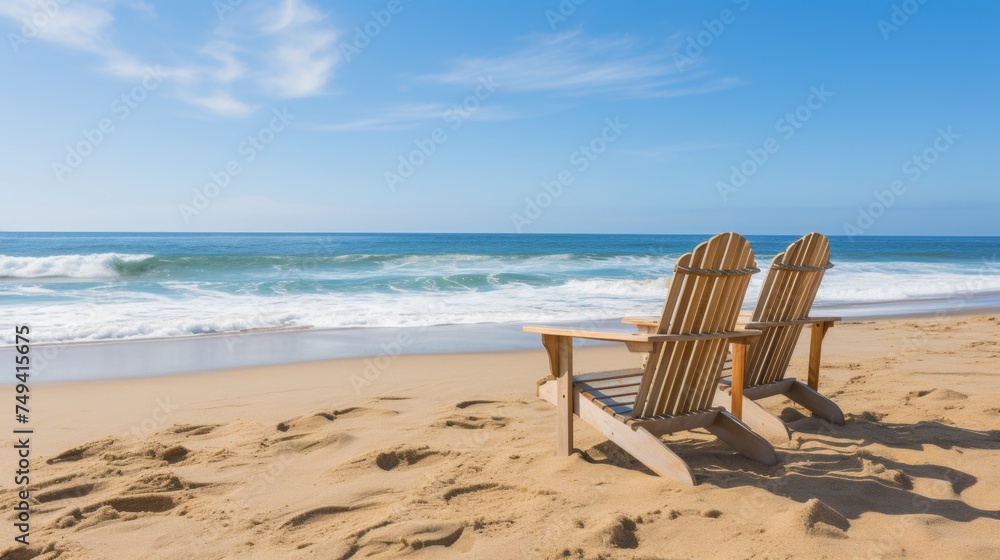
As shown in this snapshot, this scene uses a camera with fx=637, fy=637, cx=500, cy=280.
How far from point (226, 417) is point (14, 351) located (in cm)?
453

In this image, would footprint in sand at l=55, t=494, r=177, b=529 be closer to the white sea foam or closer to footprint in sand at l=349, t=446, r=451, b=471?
footprint in sand at l=349, t=446, r=451, b=471

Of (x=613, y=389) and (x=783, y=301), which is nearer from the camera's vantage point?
(x=613, y=389)

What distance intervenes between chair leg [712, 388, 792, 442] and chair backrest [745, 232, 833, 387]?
0.20 m

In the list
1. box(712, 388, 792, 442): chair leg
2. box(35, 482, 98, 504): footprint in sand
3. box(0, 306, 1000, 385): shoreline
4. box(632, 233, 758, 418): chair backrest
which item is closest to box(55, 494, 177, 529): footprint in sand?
box(35, 482, 98, 504): footprint in sand

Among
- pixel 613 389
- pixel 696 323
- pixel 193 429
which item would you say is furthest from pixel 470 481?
pixel 193 429

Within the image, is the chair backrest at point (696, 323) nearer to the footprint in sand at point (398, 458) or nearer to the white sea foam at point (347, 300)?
the footprint in sand at point (398, 458)

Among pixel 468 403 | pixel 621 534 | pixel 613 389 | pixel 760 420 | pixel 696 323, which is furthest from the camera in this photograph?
pixel 468 403

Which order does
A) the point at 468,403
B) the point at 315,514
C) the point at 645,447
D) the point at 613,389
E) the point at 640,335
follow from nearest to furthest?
1. the point at 315,514
2. the point at 640,335
3. the point at 645,447
4. the point at 613,389
5. the point at 468,403

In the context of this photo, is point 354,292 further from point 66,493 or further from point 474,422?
point 66,493

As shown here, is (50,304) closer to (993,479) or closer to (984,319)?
(993,479)

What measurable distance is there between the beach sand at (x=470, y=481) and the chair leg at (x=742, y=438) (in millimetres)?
72

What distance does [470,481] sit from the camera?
3.25 m

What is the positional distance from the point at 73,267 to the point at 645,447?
2574 centimetres

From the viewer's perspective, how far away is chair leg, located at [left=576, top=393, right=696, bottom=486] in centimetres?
309
